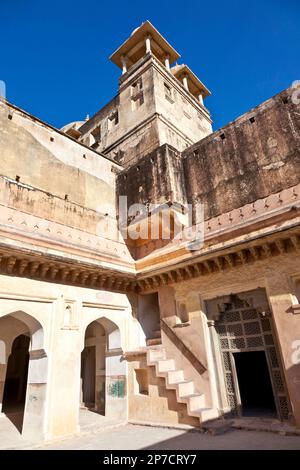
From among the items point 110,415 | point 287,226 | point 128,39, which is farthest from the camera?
point 128,39

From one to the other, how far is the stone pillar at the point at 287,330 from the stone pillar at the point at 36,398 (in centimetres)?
566

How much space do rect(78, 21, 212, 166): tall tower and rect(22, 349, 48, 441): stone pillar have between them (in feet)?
30.9

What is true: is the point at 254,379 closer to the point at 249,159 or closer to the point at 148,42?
the point at 249,159

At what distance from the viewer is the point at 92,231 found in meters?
10.0

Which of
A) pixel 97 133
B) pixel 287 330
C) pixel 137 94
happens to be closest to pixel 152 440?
pixel 287 330

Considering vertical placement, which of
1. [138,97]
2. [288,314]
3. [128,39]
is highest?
[128,39]

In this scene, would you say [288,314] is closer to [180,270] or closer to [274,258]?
[274,258]

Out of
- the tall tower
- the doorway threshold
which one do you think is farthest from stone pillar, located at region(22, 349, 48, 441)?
the tall tower

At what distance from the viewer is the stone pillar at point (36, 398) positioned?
6.93m

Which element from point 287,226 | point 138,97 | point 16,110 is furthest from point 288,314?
point 138,97

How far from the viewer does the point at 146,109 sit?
14328 millimetres

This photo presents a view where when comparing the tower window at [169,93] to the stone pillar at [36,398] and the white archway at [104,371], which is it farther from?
the stone pillar at [36,398]

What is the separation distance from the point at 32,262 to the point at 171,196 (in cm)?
463

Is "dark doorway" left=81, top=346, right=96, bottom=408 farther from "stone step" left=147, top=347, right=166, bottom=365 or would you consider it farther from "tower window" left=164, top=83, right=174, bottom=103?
"tower window" left=164, top=83, right=174, bottom=103
